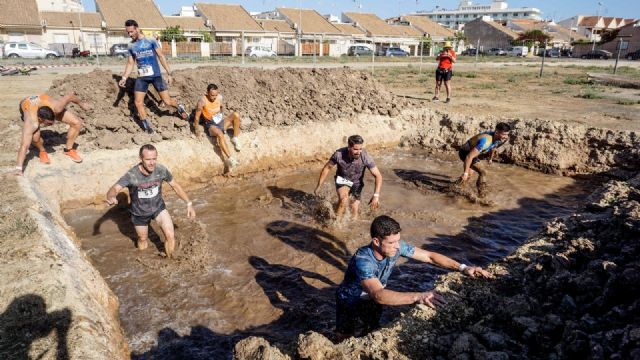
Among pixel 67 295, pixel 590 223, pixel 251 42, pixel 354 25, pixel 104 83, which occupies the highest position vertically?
pixel 354 25

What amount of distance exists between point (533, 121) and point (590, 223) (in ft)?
21.4

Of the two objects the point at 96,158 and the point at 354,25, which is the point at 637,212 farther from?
the point at 354,25

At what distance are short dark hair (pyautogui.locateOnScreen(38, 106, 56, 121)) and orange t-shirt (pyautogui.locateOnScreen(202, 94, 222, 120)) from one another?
9.08 ft

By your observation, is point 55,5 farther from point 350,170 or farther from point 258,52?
point 350,170

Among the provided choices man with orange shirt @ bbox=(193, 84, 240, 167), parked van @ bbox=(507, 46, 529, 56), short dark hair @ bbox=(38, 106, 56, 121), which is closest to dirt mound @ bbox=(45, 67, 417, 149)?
man with orange shirt @ bbox=(193, 84, 240, 167)

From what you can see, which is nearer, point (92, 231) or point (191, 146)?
point (92, 231)

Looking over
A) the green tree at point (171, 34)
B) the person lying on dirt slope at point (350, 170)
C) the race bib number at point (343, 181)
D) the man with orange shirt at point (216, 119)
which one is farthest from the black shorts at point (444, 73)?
the green tree at point (171, 34)

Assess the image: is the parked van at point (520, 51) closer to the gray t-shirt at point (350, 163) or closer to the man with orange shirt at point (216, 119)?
the man with orange shirt at point (216, 119)

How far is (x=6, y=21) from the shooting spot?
116 feet

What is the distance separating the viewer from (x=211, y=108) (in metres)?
8.81

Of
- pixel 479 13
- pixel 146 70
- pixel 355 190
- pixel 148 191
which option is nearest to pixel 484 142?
pixel 355 190

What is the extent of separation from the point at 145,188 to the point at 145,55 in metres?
3.52

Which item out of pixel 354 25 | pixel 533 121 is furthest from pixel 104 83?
pixel 354 25

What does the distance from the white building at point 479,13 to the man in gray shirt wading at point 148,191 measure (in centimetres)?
12368
